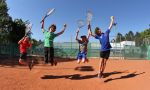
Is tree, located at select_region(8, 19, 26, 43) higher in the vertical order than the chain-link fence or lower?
higher

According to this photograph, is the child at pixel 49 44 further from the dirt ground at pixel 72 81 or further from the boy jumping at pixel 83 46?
the boy jumping at pixel 83 46

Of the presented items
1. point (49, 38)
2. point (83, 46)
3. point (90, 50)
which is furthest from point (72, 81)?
point (90, 50)

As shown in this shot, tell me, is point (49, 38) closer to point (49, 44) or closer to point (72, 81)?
point (49, 44)

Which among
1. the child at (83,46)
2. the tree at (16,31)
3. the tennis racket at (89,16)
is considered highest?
the tree at (16,31)

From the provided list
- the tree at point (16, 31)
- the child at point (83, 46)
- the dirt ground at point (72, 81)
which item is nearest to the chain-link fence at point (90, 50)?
the tree at point (16, 31)

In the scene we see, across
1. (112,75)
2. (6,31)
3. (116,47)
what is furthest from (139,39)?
(112,75)

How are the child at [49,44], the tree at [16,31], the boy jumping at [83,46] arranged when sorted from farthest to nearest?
the tree at [16,31] → the boy jumping at [83,46] → the child at [49,44]

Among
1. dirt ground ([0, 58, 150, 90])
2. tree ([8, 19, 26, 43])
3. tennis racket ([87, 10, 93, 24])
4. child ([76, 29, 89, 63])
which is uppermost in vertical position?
tree ([8, 19, 26, 43])

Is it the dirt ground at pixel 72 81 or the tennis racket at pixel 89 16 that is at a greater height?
the tennis racket at pixel 89 16

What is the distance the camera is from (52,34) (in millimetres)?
13055

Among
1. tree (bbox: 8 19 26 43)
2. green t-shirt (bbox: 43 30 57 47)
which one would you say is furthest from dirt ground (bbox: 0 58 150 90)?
tree (bbox: 8 19 26 43)

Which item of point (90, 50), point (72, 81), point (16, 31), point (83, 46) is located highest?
point (16, 31)

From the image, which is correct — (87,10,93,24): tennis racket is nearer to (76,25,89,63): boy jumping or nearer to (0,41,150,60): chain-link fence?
(76,25,89,63): boy jumping

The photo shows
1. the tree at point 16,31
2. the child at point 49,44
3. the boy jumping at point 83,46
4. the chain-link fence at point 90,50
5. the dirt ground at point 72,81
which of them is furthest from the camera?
the tree at point 16,31
